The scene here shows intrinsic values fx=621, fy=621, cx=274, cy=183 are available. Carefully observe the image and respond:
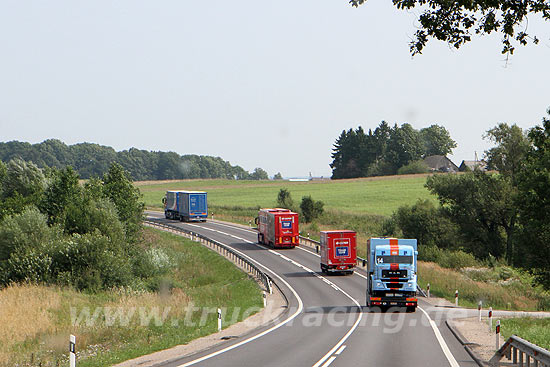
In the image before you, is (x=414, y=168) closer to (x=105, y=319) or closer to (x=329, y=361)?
(x=105, y=319)

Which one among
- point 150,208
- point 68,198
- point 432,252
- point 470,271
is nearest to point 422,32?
point 470,271

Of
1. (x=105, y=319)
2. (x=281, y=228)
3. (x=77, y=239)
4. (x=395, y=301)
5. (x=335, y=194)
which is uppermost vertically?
(x=335, y=194)

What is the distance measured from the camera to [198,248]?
62.8 meters

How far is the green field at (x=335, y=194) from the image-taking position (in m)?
100

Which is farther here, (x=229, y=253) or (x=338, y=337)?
(x=229, y=253)

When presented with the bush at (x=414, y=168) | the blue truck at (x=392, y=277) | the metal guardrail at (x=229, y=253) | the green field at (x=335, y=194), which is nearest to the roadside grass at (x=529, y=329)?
the blue truck at (x=392, y=277)

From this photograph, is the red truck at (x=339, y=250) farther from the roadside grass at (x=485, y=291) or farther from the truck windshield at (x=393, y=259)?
the truck windshield at (x=393, y=259)

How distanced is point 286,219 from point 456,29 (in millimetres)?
47490

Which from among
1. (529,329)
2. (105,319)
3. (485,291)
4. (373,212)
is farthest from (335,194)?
(529,329)

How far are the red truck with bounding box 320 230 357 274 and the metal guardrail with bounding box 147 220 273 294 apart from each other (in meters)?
4.81

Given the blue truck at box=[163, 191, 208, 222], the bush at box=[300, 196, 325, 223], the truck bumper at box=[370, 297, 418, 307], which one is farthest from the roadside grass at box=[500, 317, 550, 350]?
the blue truck at box=[163, 191, 208, 222]

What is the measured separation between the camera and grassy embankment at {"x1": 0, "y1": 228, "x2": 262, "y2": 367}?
2178 cm

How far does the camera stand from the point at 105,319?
2777 centimetres

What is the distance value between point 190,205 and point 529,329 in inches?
2522
